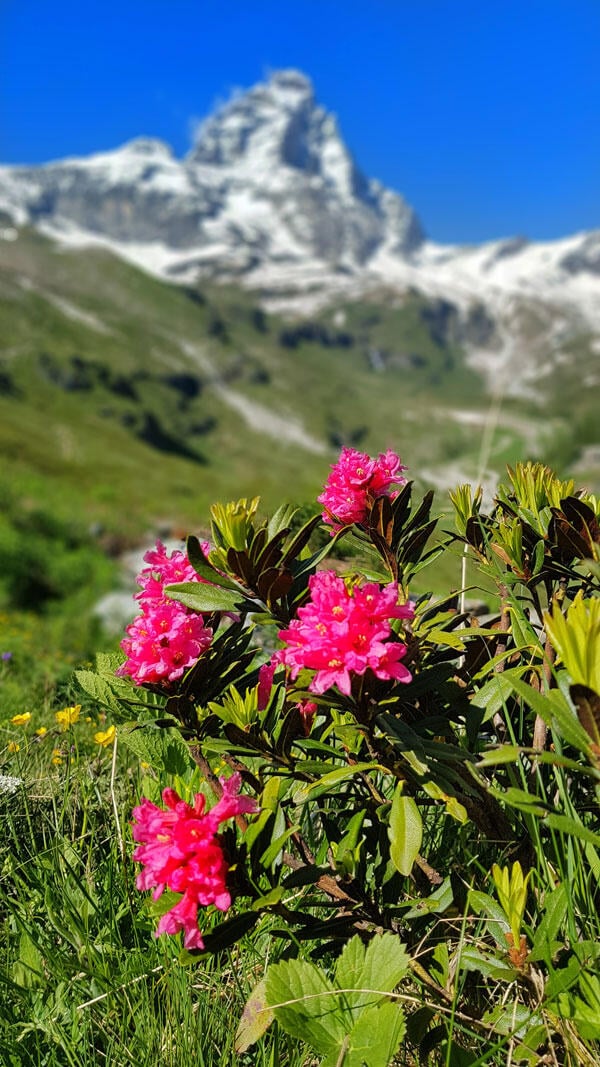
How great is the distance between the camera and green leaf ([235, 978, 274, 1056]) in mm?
1734

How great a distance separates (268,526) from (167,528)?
30.6 metres

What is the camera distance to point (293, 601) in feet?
6.28

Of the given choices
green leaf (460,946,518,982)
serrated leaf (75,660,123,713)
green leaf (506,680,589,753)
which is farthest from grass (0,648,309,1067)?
green leaf (506,680,589,753)

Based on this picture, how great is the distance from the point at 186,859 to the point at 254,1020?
529 millimetres

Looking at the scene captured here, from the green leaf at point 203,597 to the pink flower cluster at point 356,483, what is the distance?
46cm

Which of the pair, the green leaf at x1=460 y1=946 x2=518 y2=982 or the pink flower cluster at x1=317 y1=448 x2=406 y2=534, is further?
the pink flower cluster at x1=317 y1=448 x2=406 y2=534

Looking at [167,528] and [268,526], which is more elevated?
[167,528]

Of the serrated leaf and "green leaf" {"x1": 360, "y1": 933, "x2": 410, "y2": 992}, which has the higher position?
the serrated leaf

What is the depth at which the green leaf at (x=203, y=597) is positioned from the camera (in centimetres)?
180

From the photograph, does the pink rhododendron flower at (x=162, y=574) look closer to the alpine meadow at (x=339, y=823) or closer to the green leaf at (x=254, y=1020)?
the alpine meadow at (x=339, y=823)

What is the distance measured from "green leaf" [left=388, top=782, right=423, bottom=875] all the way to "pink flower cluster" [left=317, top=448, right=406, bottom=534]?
2.68 ft

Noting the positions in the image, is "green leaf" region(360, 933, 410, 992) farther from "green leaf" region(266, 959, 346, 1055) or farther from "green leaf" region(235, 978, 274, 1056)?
"green leaf" region(235, 978, 274, 1056)

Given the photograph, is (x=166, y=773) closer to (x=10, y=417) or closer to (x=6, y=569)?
(x=6, y=569)

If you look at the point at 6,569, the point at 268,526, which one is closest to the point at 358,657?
the point at 268,526
